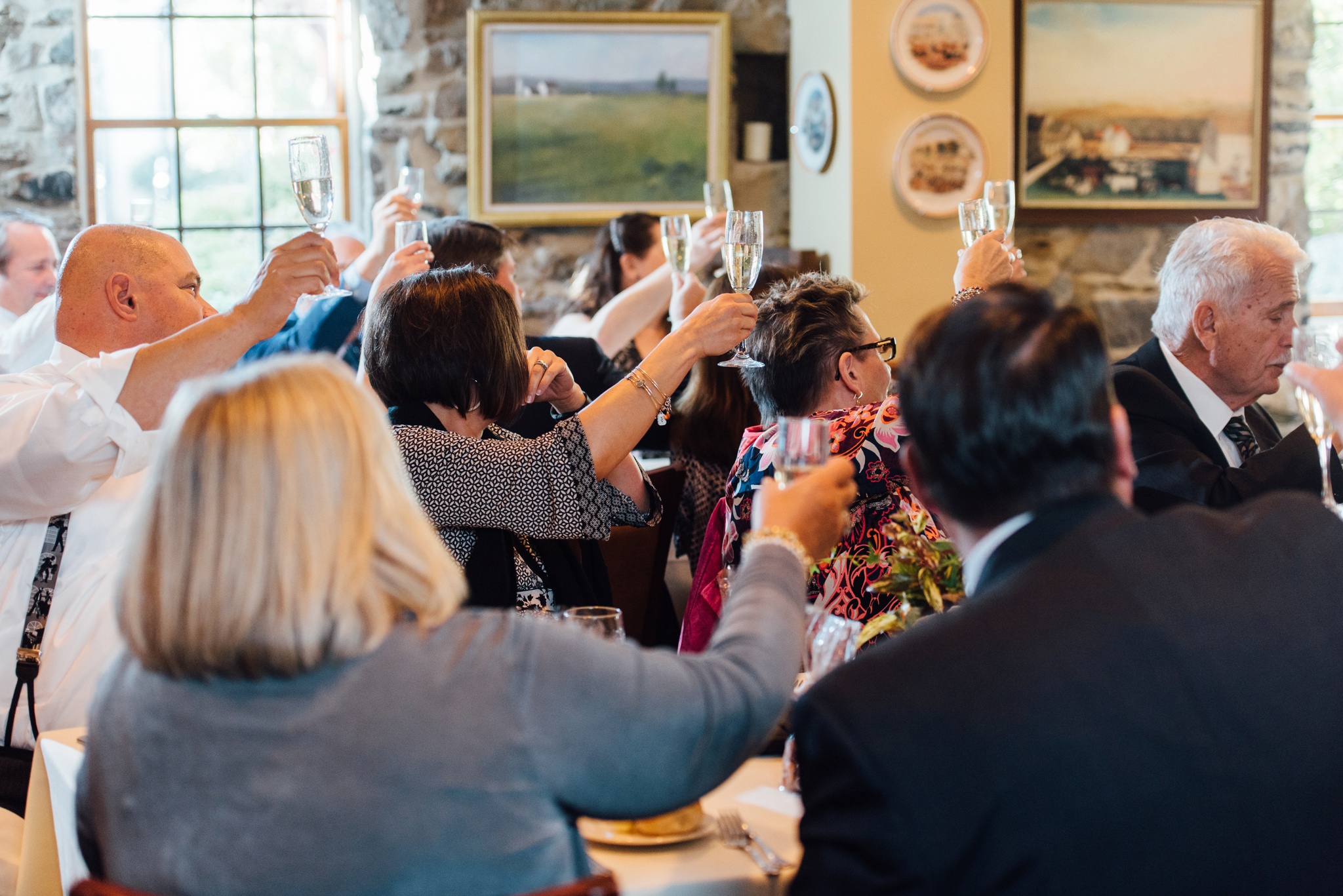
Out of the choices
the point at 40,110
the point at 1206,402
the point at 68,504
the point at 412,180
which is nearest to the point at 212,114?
the point at 40,110

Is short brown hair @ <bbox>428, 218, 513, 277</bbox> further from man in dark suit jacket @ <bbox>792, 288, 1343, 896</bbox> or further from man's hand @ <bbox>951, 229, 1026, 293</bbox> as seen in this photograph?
man in dark suit jacket @ <bbox>792, 288, 1343, 896</bbox>

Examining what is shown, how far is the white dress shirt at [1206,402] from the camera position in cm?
248

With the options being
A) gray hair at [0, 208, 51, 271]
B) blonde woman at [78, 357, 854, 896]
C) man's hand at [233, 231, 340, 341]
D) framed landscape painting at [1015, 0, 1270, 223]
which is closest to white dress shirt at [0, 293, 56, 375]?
gray hair at [0, 208, 51, 271]

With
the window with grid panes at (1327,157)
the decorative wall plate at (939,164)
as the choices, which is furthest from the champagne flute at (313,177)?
the window with grid panes at (1327,157)

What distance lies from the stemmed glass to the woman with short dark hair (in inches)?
33.0

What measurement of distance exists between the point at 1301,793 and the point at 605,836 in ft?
2.23

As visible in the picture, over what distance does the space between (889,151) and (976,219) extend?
8.97ft

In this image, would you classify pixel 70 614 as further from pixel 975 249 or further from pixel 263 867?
pixel 975 249

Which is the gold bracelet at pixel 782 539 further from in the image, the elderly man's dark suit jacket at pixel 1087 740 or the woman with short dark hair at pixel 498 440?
the woman with short dark hair at pixel 498 440

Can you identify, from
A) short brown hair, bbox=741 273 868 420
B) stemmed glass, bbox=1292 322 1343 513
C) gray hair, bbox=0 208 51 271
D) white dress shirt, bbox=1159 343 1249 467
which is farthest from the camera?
gray hair, bbox=0 208 51 271

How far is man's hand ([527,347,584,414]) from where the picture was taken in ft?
7.70

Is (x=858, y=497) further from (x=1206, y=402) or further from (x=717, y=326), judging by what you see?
(x=1206, y=402)

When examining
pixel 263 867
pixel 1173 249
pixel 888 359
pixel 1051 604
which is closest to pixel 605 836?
pixel 263 867

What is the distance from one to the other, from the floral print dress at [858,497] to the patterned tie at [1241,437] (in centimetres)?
83
